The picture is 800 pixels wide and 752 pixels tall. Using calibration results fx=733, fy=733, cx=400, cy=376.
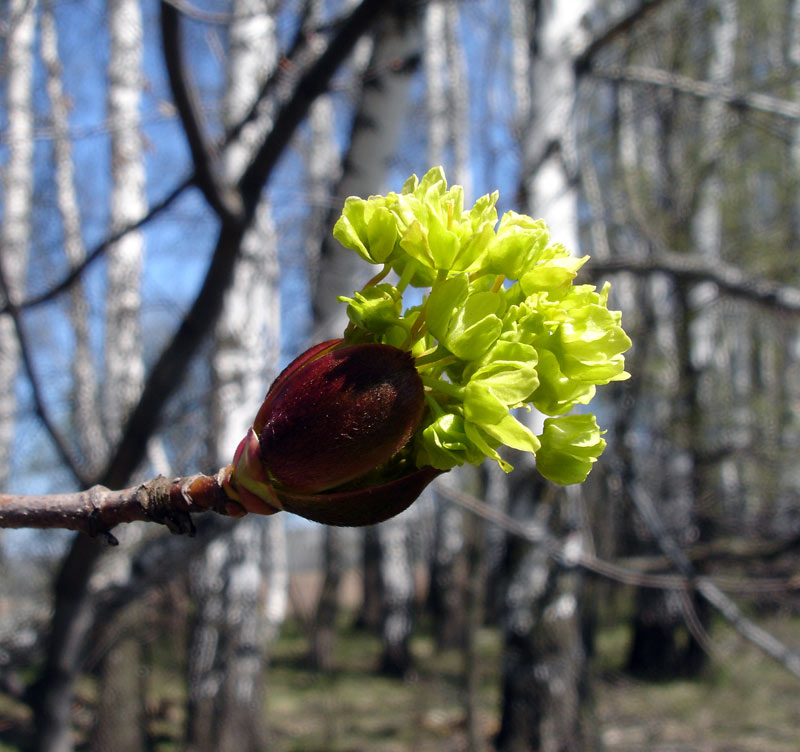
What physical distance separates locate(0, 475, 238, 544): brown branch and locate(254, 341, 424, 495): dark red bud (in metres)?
0.07

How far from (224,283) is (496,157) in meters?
4.63

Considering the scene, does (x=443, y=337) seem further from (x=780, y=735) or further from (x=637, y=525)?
(x=780, y=735)

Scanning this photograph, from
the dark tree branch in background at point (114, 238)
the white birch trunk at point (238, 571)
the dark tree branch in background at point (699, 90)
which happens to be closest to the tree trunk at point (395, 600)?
the white birch trunk at point (238, 571)

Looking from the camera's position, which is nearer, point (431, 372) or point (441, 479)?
point (431, 372)

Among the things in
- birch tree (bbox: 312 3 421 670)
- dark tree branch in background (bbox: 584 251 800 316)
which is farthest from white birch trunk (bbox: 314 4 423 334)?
dark tree branch in background (bbox: 584 251 800 316)

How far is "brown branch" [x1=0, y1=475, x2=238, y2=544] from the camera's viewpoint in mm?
666

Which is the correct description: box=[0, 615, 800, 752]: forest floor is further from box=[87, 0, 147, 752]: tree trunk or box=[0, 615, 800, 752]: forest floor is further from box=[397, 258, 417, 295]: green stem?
box=[397, 258, 417, 295]: green stem

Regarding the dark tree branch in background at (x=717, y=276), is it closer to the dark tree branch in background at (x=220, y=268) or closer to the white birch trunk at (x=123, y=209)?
the dark tree branch in background at (x=220, y=268)

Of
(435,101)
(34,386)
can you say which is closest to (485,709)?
(34,386)

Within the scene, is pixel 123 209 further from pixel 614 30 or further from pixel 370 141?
pixel 614 30

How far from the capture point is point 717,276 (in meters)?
3.94

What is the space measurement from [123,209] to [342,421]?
20.9 ft

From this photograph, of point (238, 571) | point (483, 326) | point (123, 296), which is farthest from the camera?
point (123, 296)

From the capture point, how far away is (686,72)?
28.5ft
